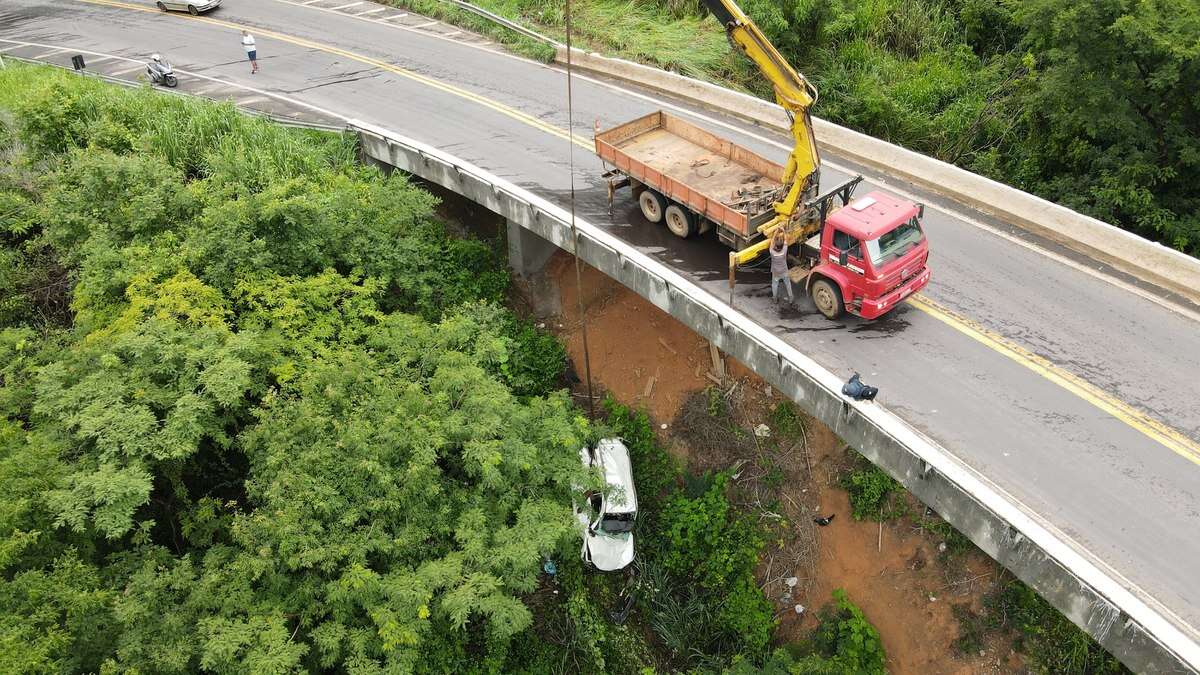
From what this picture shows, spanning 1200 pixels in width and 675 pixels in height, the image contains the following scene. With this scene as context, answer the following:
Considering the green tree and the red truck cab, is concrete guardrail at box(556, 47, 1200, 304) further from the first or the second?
the red truck cab

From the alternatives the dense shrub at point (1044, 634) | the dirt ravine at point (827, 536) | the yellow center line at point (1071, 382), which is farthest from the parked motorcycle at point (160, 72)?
the dense shrub at point (1044, 634)

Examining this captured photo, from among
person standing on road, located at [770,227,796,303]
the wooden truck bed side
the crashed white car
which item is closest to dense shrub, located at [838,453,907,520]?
person standing on road, located at [770,227,796,303]

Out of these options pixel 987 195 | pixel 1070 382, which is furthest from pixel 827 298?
pixel 987 195

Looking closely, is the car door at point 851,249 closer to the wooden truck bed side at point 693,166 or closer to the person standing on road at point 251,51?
the wooden truck bed side at point 693,166

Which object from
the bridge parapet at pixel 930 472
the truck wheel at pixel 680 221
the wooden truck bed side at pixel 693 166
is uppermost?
the wooden truck bed side at pixel 693 166

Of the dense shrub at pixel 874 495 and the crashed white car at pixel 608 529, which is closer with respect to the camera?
the dense shrub at pixel 874 495

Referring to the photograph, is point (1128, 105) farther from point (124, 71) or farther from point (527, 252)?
point (124, 71)
